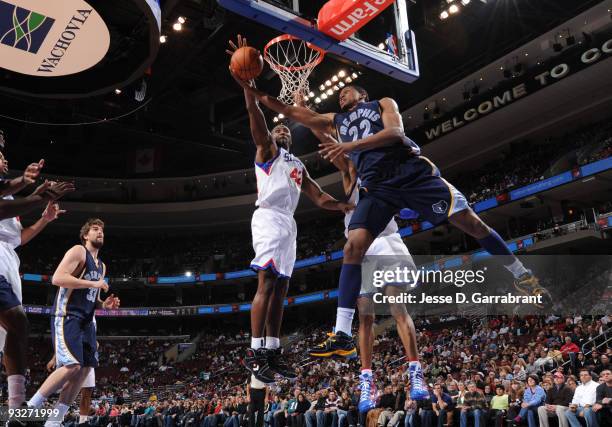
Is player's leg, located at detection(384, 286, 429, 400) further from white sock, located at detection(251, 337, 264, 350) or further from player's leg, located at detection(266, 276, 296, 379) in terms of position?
white sock, located at detection(251, 337, 264, 350)

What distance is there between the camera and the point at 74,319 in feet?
18.6

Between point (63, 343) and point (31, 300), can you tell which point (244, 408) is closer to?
point (63, 343)

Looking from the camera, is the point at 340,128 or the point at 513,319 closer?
the point at 340,128

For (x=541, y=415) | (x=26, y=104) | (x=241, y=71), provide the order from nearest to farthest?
(x=241, y=71)
(x=541, y=415)
(x=26, y=104)

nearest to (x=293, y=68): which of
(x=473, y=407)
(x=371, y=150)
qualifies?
(x=371, y=150)

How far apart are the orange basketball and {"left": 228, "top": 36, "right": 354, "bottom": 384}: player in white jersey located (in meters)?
0.16

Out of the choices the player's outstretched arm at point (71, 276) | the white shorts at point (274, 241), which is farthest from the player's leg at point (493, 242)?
the player's outstretched arm at point (71, 276)

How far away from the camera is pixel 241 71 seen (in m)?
4.74

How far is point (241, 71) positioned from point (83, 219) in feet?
105

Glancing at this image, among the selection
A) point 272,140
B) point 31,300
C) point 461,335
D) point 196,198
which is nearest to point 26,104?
point 196,198

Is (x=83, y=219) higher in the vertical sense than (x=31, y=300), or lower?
higher

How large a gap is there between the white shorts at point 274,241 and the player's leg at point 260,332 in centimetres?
9

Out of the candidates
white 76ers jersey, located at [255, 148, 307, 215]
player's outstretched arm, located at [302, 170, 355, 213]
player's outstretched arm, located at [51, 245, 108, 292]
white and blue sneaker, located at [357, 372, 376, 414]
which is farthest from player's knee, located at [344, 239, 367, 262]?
player's outstretched arm, located at [51, 245, 108, 292]

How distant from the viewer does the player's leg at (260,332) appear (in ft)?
14.6
